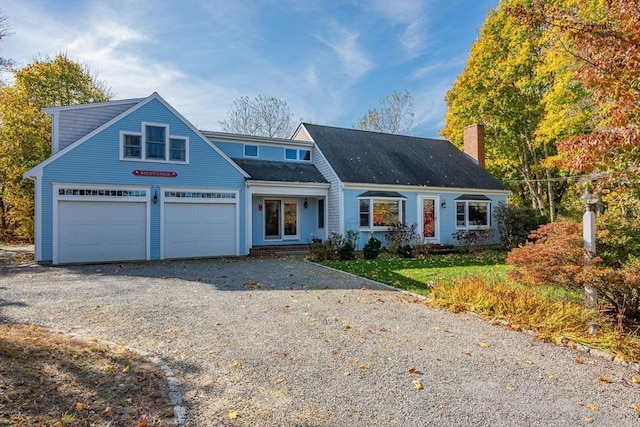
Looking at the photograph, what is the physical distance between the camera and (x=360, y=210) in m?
16.9

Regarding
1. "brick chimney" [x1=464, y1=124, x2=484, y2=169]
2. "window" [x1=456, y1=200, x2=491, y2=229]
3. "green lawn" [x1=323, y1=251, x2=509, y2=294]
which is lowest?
"green lawn" [x1=323, y1=251, x2=509, y2=294]

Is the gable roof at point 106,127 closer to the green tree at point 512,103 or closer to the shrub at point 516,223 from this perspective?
the shrub at point 516,223

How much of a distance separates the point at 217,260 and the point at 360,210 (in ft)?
21.9

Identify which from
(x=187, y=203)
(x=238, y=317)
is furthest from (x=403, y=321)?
(x=187, y=203)

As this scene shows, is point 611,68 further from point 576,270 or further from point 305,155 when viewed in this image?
point 305,155

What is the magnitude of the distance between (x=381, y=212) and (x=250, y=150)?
6.76 meters

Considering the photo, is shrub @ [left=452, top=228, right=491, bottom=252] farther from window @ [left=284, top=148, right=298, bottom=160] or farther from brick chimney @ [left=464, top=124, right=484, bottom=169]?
window @ [left=284, top=148, right=298, bottom=160]

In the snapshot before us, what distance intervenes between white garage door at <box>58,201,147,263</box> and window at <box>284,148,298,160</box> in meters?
7.19

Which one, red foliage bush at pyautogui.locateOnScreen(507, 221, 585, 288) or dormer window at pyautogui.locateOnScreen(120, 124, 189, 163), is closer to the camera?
red foliage bush at pyautogui.locateOnScreen(507, 221, 585, 288)

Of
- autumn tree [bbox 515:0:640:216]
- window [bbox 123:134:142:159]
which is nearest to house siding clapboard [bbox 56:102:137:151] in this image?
window [bbox 123:134:142:159]

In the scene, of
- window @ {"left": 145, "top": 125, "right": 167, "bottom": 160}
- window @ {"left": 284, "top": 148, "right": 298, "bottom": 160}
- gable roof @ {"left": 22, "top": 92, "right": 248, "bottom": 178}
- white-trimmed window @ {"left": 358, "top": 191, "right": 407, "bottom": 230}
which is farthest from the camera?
window @ {"left": 284, "top": 148, "right": 298, "bottom": 160}

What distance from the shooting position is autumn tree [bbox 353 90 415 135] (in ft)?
111

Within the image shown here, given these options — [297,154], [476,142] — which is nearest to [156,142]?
[297,154]

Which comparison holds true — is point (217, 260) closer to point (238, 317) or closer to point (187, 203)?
point (187, 203)
